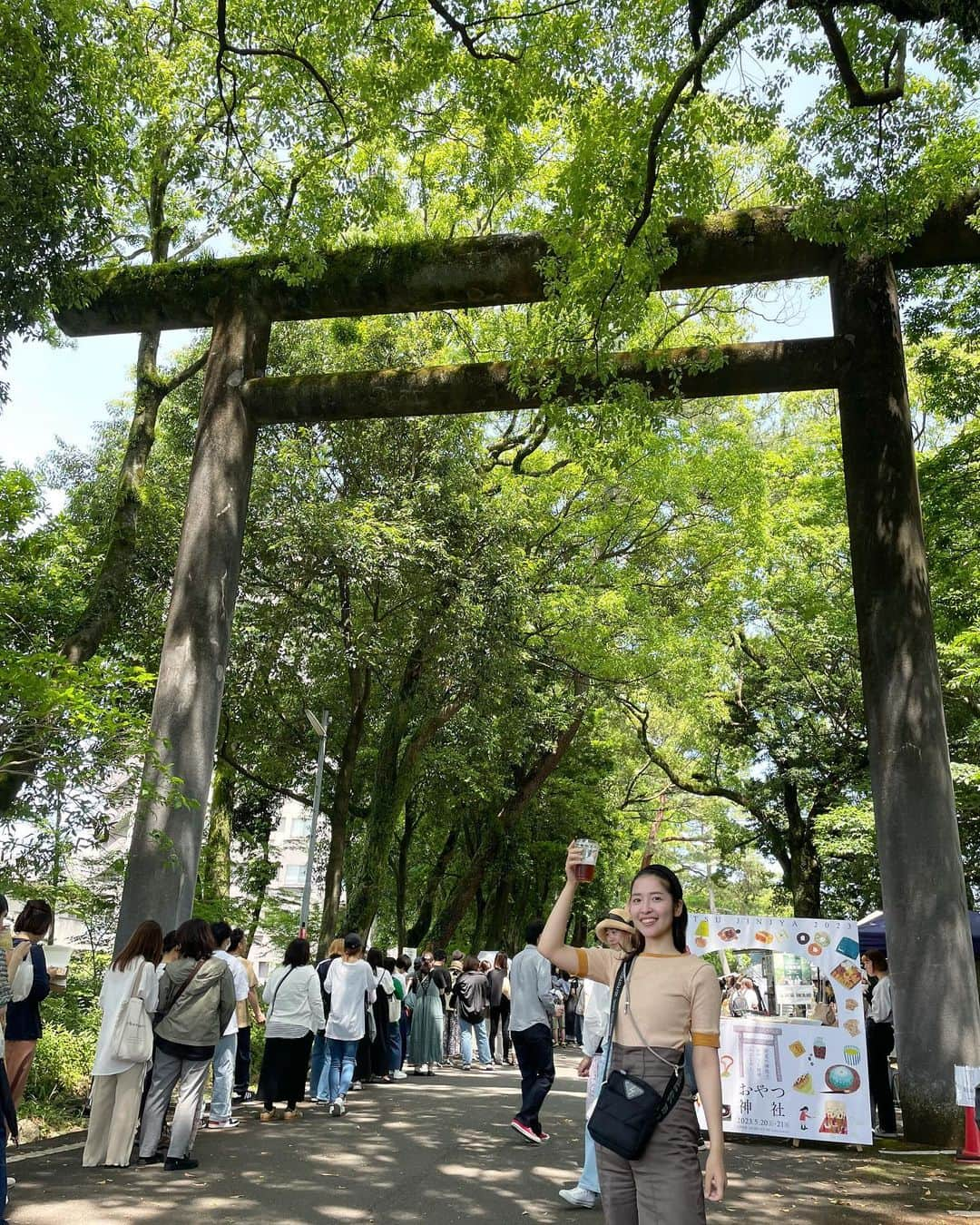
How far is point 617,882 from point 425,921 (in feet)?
46.2

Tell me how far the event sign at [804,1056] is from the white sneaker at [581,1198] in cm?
307

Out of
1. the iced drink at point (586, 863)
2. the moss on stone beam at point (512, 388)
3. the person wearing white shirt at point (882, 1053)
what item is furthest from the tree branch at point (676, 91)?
the person wearing white shirt at point (882, 1053)

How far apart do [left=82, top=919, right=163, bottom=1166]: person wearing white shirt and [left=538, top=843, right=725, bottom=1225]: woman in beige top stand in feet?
14.1

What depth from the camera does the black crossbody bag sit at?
3.27 meters

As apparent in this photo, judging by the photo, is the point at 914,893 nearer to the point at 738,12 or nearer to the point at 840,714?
the point at 738,12

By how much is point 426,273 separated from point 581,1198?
9073 millimetres

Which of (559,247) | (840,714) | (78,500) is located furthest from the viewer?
(840,714)

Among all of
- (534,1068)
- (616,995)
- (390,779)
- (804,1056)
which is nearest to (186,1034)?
(534,1068)

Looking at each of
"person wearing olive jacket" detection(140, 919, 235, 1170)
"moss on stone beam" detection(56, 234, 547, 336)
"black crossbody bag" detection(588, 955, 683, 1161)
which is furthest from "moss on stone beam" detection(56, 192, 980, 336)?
"black crossbody bag" detection(588, 955, 683, 1161)

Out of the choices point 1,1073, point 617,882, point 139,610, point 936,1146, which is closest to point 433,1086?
point 936,1146

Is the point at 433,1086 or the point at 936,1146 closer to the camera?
the point at 936,1146

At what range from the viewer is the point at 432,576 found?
15.3 m

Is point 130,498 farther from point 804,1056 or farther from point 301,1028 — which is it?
point 804,1056

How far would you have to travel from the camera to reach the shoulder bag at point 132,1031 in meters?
6.77
